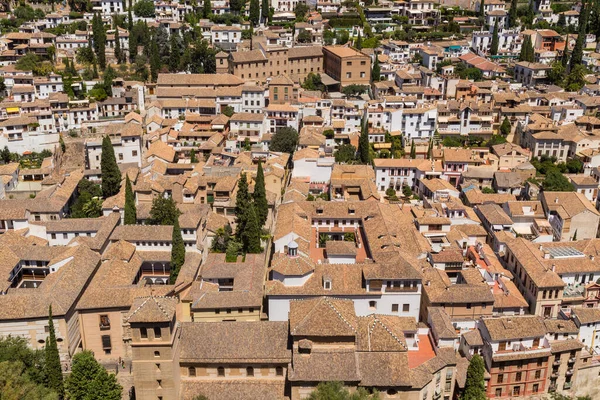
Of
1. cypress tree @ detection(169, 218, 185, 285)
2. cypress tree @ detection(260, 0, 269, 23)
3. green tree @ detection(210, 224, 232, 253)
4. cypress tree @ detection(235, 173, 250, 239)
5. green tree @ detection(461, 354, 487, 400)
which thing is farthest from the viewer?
cypress tree @ detection(260, 0, 269, 23)

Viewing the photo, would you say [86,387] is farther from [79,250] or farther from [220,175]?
[220,175]

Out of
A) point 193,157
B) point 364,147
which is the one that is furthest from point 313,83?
point 193,157

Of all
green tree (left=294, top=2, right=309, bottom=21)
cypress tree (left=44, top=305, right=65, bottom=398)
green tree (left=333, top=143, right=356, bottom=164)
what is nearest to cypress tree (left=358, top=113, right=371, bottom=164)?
green tree (left=333, top=143, right=356, bottom=164)

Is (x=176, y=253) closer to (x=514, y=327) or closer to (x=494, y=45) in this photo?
(x=514, y=327)

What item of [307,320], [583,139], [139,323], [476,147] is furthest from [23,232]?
[583,139]

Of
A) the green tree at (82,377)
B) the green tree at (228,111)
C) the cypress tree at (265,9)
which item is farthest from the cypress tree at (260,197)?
the cypress tree at (265,9)

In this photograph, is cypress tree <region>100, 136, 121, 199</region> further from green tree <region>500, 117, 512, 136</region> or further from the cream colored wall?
green tree <region>500, 117, 512, 136</region>
